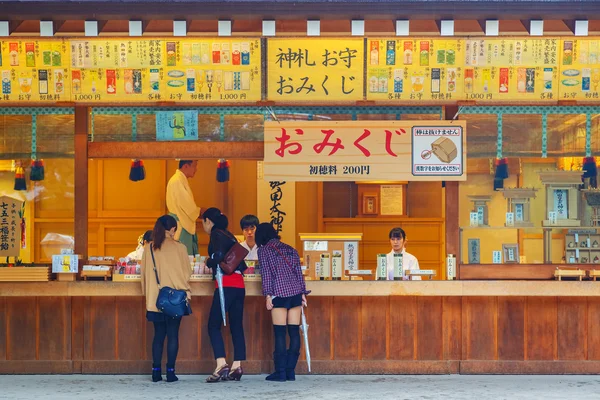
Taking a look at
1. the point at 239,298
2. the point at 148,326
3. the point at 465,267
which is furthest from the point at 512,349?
the point at 148,326

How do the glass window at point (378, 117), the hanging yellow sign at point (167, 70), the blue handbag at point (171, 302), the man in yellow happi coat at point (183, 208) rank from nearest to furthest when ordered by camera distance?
the blue handbag at point (171, 302) < the hanging yellow sign at point (167, 70) < the glass window at point (378, 117) < the man in yellow happi coat at point (183, 208)

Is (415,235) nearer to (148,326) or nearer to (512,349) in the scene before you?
(512,349)

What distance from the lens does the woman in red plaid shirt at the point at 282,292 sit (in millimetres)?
9516

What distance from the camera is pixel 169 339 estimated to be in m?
9.62

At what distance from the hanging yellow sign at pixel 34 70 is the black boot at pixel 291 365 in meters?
3.68

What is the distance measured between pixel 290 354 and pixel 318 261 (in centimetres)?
115

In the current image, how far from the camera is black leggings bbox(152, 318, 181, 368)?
377 inches

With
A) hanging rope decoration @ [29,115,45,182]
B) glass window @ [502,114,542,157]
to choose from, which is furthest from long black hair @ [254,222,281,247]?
hanging rope decoration @ [29,115,45,182]

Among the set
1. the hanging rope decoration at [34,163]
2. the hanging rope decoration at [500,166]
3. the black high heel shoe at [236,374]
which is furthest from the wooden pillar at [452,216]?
the hanging rope decoration at [34,163]

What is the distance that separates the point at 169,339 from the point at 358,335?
205cm

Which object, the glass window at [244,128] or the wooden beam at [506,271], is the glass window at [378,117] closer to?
the glass window at [244,128]

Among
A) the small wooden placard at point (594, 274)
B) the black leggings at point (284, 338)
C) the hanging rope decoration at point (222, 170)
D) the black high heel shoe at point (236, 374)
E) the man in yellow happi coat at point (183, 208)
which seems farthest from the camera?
the hanging rope decoration at point (222, 170)

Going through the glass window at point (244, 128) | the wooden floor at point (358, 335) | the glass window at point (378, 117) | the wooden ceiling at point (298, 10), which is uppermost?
the wooden ceiling at point (298, 10)

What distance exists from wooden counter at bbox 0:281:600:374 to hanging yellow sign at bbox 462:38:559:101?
216 cm
